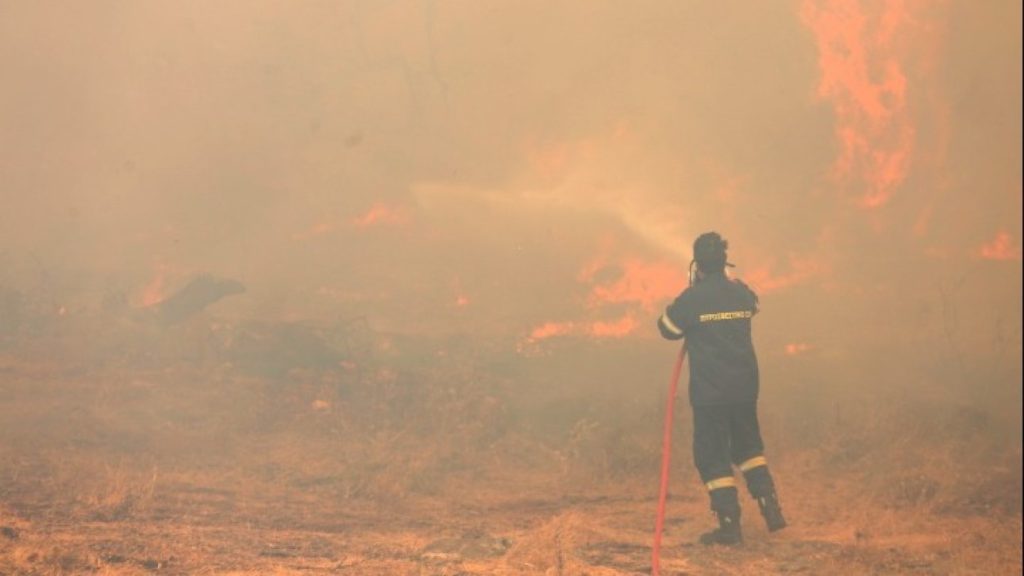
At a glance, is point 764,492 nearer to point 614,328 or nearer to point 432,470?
point 432,470

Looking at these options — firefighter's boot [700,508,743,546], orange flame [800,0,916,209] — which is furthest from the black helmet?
orange flame [800,0,916,209]

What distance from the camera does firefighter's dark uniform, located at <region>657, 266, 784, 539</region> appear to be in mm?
3848

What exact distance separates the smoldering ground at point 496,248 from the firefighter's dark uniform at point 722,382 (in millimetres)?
591

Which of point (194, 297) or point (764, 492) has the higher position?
point (194, 297)

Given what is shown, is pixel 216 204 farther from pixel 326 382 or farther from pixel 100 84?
pixel 326 382

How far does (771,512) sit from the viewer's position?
3824 millimetres

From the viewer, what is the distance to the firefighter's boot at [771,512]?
3818 millimetres

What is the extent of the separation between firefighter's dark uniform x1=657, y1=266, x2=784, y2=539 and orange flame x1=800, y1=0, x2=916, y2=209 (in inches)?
246

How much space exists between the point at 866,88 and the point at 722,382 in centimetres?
688

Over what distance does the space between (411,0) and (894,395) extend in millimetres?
6768

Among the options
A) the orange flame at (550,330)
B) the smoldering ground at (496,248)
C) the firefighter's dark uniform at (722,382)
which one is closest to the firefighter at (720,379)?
the firefighter's dark uniform at (722,382)

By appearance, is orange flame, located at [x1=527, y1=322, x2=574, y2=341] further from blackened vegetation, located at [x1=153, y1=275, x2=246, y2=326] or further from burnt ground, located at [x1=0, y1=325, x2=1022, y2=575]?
blackened vegetation, located at [x1=153, y1=275, x2=246, y2=326]

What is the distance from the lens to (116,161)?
7.56 meters

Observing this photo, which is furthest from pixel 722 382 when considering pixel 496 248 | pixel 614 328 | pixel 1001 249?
→ pixel 1001 249
